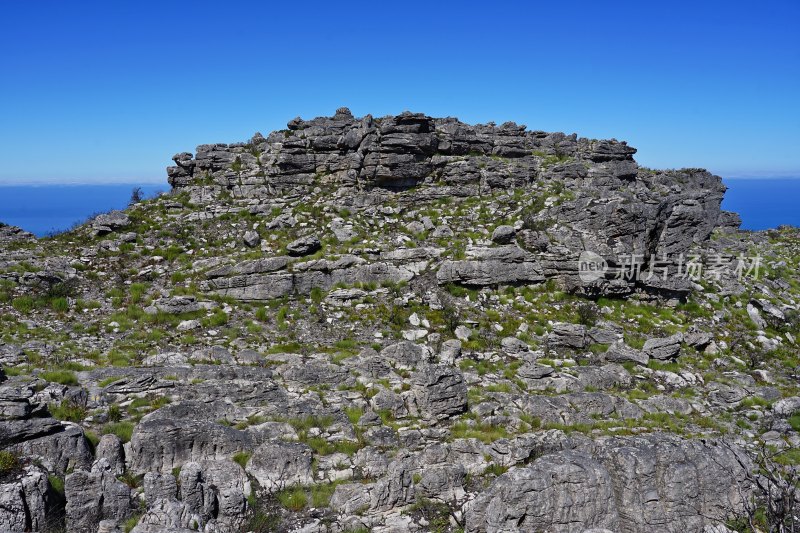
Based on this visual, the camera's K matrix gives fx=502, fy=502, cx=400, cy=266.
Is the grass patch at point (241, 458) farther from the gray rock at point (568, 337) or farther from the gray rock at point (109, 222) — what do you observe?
the gray rock at point (109, 222)

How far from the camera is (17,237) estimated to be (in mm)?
26188

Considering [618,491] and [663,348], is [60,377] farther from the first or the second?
[663,348]

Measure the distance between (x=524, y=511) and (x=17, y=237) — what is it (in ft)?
92.0

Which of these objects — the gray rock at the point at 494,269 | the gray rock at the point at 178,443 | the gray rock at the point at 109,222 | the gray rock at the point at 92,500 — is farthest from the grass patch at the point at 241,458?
the gray rock at the point at 109,222

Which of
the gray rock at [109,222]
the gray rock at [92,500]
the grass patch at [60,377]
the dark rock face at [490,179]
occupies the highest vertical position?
the dark rock face at [490,179]

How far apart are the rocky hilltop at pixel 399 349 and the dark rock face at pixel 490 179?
147 mm

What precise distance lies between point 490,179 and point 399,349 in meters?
15.3

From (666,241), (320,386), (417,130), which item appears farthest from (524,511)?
(417,130)

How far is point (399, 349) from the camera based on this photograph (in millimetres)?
19875

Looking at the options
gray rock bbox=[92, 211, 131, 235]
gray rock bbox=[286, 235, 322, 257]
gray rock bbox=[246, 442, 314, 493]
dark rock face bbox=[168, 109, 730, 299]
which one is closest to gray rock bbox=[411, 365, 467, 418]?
gray rock bbox=[246, 442, 314, 493]

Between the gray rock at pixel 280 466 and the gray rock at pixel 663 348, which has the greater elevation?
the gray rock at pixel 663 348

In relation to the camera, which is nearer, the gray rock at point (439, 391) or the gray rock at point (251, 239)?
the gray rock at point (439, 391)

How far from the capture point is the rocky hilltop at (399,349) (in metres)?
12.3

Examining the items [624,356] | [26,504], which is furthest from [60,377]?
[624,356]
